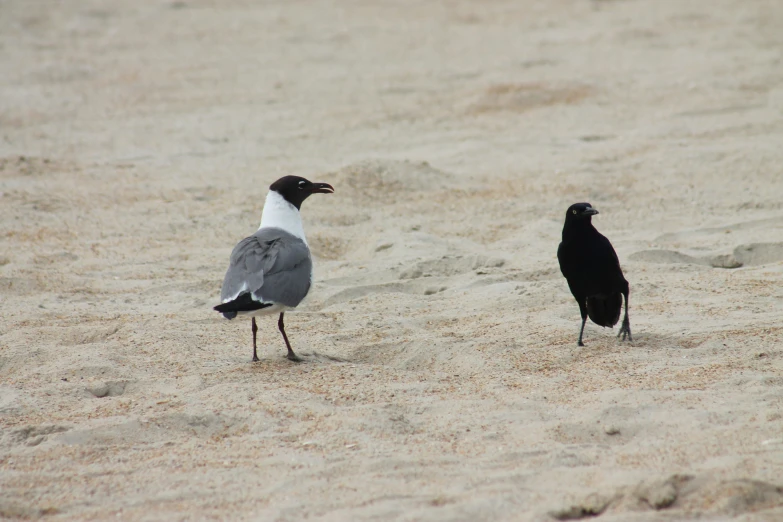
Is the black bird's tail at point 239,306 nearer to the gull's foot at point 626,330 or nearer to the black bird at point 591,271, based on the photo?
the black bird at point 591,271

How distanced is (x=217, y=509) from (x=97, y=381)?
1.71m

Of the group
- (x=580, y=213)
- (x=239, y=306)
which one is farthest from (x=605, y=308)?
(x=239, y=306)

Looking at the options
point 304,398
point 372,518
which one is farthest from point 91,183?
point 372,518

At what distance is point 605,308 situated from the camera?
19.0 ft

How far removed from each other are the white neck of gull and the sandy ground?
A: 2.05 ft

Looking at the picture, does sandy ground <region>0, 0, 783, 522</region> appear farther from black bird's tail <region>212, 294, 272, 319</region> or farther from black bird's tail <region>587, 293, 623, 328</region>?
black bird's tail <region>212, 294, 272, 319</region>

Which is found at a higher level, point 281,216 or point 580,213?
point 580,213

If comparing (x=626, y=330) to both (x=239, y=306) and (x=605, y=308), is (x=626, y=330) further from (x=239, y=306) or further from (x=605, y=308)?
(x=239, y=306)

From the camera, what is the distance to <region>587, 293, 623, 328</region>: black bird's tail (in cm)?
576

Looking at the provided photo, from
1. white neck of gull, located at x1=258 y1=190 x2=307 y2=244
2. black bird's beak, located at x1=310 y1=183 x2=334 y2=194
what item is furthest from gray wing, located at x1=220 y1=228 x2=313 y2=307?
black bird's beak, located at x1=310 y1=183 x2=334 y2=194

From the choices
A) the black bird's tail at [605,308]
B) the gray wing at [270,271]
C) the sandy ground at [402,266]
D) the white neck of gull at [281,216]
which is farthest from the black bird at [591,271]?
the white neck of gull at [281,216]

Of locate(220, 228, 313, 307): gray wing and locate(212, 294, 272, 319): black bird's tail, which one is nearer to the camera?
locate(212, 294, 272, 319): black bird's tail

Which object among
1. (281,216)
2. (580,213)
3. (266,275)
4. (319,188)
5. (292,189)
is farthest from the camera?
(319,188)

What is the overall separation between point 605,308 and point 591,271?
0.84ft
